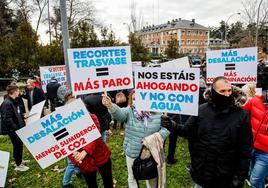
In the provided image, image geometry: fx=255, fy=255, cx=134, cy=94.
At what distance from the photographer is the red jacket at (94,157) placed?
3646 mm

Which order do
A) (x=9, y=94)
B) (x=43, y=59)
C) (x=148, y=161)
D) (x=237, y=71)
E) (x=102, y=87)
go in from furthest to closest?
(x=43, y=59) → (x=237, y=71) → (x=9, y=94) → (x=102, y=87) → (x=148, y=161)

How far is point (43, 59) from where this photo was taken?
2020 cm

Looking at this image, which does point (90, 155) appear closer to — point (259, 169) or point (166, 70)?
point (166, 70)

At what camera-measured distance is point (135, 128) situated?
3.69 meters

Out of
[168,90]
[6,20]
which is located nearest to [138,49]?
[6,20]

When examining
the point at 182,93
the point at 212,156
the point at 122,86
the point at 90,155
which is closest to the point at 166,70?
the point at 182,93

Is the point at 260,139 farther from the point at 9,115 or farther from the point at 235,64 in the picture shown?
the point at 9,115

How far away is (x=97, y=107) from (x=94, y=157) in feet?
5.39

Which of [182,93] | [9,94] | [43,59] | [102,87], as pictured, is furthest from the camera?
[43,59]

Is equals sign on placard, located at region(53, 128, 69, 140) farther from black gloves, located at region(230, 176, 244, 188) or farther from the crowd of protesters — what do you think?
black gloves, located at region(230, 176, 244, 188)

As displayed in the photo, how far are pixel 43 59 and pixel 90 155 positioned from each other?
18.2m

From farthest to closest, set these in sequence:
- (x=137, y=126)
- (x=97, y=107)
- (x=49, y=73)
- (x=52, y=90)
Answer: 1. (x=49, y=73)
2. (x=52, y=90)
3. (x=97, y=107)
4. (x=137, y=126)

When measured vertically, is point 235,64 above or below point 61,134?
above

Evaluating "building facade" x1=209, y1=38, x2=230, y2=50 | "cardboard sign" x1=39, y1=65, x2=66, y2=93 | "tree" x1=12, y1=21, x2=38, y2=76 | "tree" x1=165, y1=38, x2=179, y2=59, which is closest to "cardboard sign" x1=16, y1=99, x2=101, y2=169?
"cardboard sign" x1=39, y1=65, x2=66, y2=93
